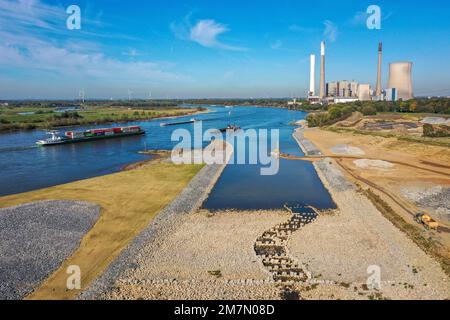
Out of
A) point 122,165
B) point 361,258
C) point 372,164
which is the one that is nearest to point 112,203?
point 122,165

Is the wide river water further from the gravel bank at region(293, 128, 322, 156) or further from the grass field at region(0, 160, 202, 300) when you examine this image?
the grass field at region(0, 160, 202, 300)

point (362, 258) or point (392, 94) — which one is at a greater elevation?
point (392, 94)

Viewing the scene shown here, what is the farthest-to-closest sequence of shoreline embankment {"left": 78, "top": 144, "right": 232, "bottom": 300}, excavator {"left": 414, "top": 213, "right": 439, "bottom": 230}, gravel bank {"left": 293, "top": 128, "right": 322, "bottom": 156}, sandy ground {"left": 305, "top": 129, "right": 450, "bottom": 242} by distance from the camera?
gravel bank {"left": 293, "top": 128, "right": 322, "bottom": 156} < sandy ground {"left": 305, "top": 129, "right": 450, "bottom": 242} < excavator {"left": 414, "top": 213, "right": 439, "bottom": 230} < shoreline embankment {"left": 78, "top": 144, "right": 232, "bottom": 300}

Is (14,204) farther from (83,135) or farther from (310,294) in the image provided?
(83,135)

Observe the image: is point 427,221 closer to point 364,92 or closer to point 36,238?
point 36,238

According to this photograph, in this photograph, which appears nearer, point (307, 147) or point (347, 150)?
point (347, 150)

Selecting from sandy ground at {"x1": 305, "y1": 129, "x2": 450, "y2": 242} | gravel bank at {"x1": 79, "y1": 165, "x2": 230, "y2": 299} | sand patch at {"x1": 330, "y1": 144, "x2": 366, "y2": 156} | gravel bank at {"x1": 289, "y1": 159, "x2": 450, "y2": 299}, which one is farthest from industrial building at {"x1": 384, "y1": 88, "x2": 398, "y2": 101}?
gravel bank at {"x1": 289, "y1": 159, "x2": 450, "y2": 299}

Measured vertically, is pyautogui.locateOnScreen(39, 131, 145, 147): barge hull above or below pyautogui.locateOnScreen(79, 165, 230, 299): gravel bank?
above
